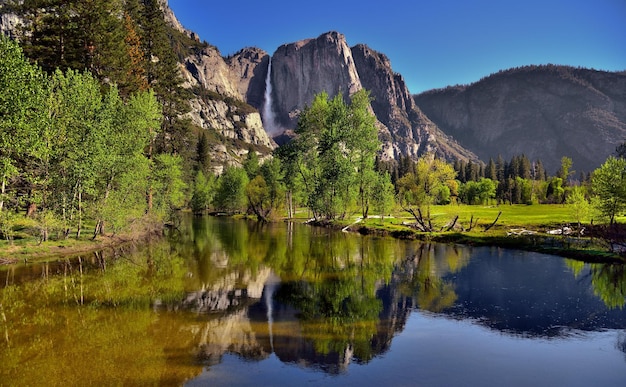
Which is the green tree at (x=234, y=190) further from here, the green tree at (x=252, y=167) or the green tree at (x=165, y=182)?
the green tree at (x=165, y=182)

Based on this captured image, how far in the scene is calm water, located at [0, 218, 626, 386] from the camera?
1280 cm

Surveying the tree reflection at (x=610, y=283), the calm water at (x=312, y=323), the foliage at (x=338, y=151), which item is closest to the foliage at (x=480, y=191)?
the foliage at (x=338, y=151)

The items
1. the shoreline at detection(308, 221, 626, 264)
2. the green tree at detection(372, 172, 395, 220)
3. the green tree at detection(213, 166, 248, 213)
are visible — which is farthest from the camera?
the green tree at detection(213, 166, 248, 213)

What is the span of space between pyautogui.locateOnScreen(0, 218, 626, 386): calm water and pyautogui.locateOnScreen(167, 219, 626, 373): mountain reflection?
105 mm

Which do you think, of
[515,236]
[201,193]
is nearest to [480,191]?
[201,193]

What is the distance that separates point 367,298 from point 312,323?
5.46 m

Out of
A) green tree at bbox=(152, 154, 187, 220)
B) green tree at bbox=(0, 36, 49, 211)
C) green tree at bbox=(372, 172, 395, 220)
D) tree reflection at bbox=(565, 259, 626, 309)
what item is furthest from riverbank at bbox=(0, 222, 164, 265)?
tree reflection at bbox=(565, 259, 626, 309)

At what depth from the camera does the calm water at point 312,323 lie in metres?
12.8

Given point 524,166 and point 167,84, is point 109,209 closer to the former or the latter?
point 167,84

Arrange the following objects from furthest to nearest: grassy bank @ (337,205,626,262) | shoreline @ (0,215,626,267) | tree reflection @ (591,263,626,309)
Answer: grassy bank @ (337,205,626,262), shoreline @ (0,215,626,267), tree reflection @ (591,263,626,309)

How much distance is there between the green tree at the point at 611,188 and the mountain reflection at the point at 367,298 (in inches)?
468

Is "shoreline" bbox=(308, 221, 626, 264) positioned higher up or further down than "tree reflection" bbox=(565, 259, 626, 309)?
higher up

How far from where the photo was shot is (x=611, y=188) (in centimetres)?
4072

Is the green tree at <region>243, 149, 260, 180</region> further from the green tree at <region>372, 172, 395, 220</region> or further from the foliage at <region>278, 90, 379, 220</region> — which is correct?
the green tree at <region>372, 172, 395, 220</region>
